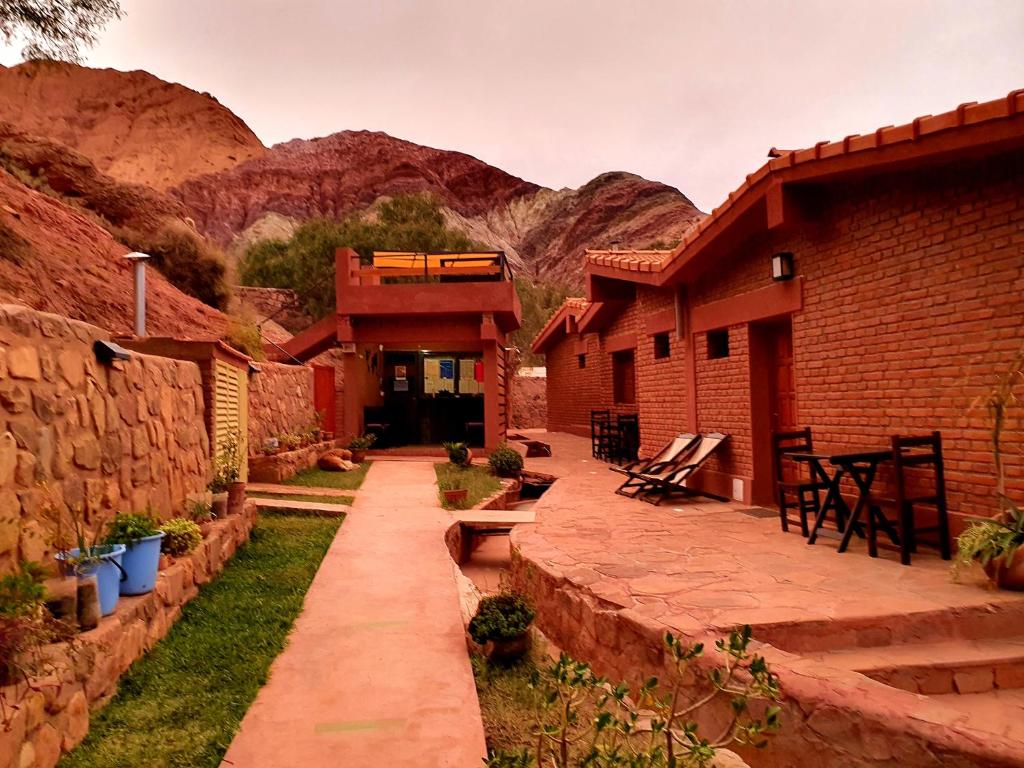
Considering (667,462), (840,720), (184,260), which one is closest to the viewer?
(840,720)

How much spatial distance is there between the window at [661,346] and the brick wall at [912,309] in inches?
104

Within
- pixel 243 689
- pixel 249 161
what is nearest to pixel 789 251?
pixel 243 689

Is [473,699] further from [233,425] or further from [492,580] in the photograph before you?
[233,425]

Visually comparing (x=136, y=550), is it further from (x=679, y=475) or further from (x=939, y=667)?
(x=679, y=475)

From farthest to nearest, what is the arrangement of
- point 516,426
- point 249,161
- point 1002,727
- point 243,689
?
point 249,161 → point 516,426 → point 243,689 → point 1002,727

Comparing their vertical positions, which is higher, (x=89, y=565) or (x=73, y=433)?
(x=73, y=433)

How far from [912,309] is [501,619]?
463cm

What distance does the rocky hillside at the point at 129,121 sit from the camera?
50375mm

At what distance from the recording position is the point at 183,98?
56.7m

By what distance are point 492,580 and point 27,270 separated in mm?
9187

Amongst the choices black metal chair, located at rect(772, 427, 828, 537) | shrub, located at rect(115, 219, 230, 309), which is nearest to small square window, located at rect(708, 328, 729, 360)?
black metal chair, located at rect(772, 427, 828, 537)

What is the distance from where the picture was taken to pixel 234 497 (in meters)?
6.50

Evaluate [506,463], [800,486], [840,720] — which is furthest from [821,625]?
[506,463]

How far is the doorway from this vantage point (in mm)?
7977
